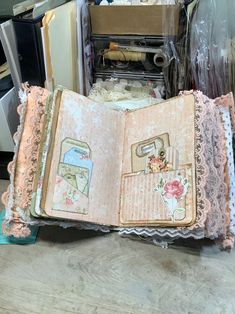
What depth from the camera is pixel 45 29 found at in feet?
3.48

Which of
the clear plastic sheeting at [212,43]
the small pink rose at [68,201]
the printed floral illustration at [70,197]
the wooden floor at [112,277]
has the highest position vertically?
the clear plastic sheeting at [212,43]

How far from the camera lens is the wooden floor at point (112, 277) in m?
0.87

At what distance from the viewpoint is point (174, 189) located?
92cm

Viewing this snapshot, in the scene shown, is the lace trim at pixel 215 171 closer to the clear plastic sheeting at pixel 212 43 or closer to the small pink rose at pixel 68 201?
the clear plastic sheeting at pixel 212 43

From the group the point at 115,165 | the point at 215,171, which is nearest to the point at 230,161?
the point at 215,171

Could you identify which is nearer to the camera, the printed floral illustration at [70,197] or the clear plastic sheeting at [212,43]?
the printed floral illustration at [70,197]

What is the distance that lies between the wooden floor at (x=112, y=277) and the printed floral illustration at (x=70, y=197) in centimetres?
18

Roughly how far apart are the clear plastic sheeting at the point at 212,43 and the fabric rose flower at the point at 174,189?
44 centimetres

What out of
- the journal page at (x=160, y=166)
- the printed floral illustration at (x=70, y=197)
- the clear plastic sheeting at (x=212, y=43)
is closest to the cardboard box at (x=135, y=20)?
the clear plastic sheeting at (x=212, y=43)

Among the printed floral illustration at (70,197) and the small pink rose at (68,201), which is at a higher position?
the printed floral illustration at (70,197)

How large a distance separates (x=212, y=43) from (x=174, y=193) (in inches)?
22.5

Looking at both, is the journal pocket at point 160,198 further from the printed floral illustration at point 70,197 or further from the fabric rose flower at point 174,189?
the printed floral illustration at point 70,197

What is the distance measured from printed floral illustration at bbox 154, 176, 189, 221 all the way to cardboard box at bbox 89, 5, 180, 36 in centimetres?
55

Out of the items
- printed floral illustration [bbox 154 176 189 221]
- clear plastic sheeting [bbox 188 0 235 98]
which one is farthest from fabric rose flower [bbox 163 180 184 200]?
clear plastic sheeting [bbox 188 0 235 98]
